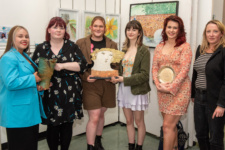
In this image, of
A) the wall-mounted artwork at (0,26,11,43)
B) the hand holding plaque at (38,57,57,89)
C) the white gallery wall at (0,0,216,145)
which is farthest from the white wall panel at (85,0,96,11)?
the hand holding plaque at (38,57,57,89)

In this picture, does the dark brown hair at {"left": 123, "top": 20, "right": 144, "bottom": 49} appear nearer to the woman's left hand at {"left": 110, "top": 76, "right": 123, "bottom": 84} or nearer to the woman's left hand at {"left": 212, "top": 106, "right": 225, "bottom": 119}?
the woman's left hand at {"left": 110, "top": 76, "right": 123, "bottom": 84}

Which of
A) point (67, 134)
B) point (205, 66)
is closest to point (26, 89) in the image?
point (67, 134)

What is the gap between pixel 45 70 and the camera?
2.18m

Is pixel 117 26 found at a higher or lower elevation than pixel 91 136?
higher

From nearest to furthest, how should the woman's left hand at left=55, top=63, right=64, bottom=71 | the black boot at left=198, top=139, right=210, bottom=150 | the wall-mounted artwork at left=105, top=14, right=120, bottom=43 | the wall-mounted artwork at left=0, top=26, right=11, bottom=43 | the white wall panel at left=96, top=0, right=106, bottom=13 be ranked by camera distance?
the woman's left hand at left=55, top=63, right=64, bottom=71 < the black boot at left=198, top=139, right=210, bottom=150 < the wall-mounted artwork at left=0, top=26, right=11, bottom=43 < the white wall panel at left=96, top=0, right=106, bottom=13 < the wall-mounted artwork at left=105, top=14, right=120, bottom=43

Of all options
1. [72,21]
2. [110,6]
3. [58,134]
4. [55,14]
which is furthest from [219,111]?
[110,6]

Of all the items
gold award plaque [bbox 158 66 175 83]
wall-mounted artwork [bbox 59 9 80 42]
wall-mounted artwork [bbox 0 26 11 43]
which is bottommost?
gold award plaque [bbox 158 66 175 83]

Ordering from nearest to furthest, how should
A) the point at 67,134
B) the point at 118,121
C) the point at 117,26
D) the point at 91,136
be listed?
the point at 67,134, the point at 91,136, the point at 117,26, the point at 118,121

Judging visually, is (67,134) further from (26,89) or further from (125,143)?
(125,143)

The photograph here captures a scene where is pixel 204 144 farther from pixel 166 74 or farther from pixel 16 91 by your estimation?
pixel 16 91

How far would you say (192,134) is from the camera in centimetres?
337

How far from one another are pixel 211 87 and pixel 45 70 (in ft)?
5.29

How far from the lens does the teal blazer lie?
194cm

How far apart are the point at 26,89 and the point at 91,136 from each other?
1.15 m
